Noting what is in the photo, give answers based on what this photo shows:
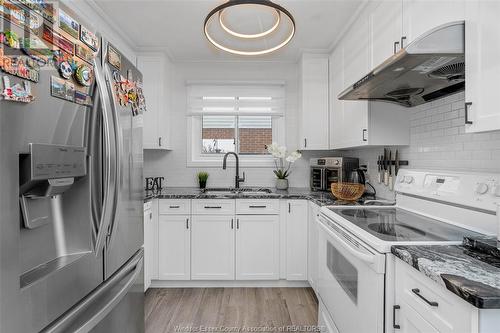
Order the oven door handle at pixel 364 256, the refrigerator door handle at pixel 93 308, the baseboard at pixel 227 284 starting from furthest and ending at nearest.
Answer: the baseboard at pixel 227 284 → the oven door handle at pixel 364 256 → the refrigerator door handle at pixel 93 308

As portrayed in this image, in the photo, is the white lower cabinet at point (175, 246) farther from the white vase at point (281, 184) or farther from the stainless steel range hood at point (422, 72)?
the stainless steel range hood at point (422, 72)

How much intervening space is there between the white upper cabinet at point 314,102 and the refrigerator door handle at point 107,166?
2332 mm

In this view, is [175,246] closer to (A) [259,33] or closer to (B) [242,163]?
(B) [242,163]

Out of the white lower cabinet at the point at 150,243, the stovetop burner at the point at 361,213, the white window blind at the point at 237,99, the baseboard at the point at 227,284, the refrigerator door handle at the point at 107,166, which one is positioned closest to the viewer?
the refrigerator door handle at the point at 107,166

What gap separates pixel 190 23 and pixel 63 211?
84.4 inches

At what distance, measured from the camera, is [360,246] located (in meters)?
1.26

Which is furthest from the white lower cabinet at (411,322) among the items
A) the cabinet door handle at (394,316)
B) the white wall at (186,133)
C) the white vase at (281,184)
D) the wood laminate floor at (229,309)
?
the white wall at (186,133)

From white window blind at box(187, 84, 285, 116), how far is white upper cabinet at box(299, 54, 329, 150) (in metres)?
0.40

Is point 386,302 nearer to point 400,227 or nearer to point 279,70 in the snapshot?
point 400,227

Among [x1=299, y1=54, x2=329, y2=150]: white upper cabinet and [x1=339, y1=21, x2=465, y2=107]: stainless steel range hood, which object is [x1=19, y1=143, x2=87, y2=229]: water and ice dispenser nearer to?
[x1=339, y1=21, x2=465, y2=107]: stainless steel range hood

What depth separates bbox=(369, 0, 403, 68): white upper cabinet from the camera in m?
1.68

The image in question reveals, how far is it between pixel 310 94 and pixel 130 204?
2351 millimetres

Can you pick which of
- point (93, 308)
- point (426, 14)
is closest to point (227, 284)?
point (93, 308)

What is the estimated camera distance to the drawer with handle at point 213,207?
2699 millimetres
